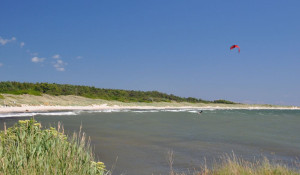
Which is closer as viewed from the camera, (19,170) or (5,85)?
(19,170)

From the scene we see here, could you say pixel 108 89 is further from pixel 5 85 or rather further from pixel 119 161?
pixel 119 161

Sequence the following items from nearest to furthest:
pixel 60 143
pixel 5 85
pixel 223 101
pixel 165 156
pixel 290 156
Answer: pixel 60 143, pixel 165 156, pixel 290 156, pixel 5 85, pixel 223 101

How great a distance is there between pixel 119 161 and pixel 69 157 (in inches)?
161

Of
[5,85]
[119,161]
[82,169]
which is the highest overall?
[5,85]

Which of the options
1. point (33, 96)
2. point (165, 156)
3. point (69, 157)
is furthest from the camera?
point (33, 96)

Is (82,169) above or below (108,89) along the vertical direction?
below

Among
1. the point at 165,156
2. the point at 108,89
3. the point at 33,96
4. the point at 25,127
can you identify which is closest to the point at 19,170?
the point at 25,127

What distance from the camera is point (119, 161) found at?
9625mm

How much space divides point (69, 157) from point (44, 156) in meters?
0.58

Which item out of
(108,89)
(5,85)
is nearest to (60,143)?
(5,85)

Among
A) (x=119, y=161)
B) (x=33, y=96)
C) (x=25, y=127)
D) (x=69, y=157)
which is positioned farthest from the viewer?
(x=33, y=96)

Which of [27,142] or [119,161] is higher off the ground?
[27,142]

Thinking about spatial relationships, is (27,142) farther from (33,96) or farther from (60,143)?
(33,96)

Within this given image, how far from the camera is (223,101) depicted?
12619cm
